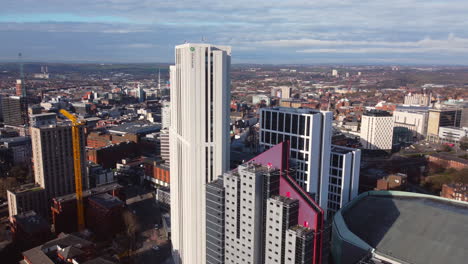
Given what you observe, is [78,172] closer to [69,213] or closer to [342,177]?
[69,213]

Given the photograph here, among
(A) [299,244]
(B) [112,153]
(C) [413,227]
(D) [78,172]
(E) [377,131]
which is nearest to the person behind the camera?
(A) [299,244]

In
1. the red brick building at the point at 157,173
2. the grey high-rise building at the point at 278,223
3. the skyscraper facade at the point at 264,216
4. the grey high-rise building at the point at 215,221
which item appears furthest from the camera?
the red brick building at the point at 157,173

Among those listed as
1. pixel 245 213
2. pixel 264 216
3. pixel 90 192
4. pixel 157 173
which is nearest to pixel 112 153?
pixel 157 173

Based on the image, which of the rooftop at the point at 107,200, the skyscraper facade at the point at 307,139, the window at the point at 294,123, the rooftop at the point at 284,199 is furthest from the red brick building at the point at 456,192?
the rooftop at the point at 107,200

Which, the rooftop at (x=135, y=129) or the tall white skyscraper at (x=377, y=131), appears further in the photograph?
the rooftop at (x=135, y=129)

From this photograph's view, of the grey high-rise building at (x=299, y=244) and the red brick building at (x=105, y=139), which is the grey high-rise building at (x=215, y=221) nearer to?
the grey high-rise building at (x=299, y=244)
